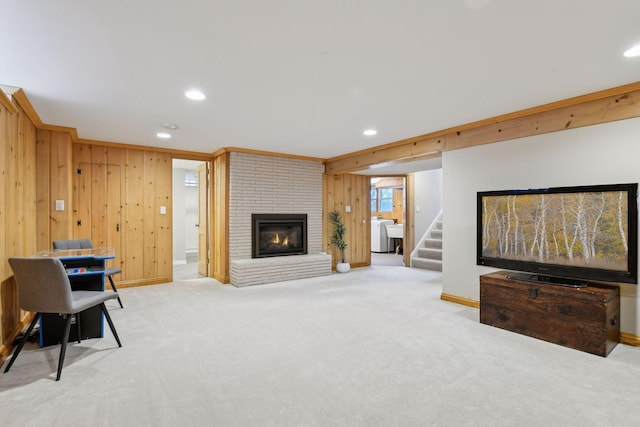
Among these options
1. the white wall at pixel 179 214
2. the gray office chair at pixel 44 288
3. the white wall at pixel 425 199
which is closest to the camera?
the gray office chair at pixel 44 288

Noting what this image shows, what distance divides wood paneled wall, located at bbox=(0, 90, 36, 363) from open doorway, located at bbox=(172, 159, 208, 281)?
9.02 feet

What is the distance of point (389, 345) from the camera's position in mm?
2818

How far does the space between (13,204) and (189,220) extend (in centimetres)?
651

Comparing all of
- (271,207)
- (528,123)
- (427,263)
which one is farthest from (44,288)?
(427,263)

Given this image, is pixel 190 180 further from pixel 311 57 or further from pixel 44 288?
pixel 311 57

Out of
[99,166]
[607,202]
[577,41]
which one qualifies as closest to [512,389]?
[607,202]

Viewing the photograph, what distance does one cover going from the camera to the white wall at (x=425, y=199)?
759 centimetres

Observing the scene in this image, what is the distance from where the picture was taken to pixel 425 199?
307 inches

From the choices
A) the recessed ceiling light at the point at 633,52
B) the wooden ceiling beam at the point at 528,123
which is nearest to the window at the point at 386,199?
the wooden ceiling beam at the point at 528,123

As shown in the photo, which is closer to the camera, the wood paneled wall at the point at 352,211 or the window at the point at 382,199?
the wood paneled wall at the point at 352,211

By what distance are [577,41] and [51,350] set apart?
4.54 m

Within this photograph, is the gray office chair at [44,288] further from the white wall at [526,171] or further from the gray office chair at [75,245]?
the white wall at [526,171]

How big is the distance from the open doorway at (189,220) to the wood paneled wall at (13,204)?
2.75 m

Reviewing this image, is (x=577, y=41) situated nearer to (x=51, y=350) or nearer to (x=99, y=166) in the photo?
(x=51, y=350)
